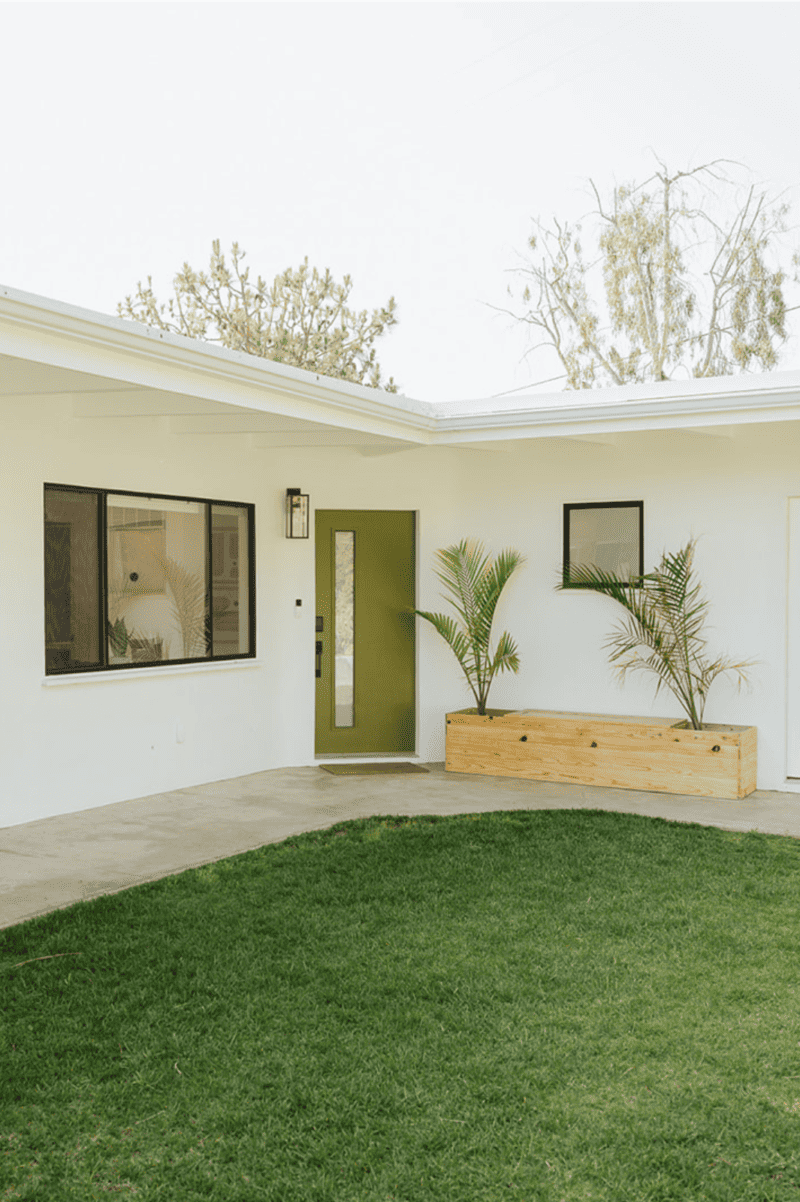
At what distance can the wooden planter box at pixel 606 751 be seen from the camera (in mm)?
7305

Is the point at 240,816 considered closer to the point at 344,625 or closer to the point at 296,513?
the point at 344,625

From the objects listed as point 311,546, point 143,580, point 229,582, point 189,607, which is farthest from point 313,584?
point 143,580

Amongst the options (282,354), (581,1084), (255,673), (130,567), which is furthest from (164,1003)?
(282,354)

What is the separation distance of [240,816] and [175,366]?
9.29 ft

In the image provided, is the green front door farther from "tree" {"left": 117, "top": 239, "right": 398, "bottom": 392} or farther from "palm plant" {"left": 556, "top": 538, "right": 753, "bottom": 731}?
"tree" {"left": 117, "top": 239, "right": 398, "bottom": 392}

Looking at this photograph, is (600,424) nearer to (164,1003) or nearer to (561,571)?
(561,571)

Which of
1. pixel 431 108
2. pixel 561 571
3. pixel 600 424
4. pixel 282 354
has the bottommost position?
pixel 561 571

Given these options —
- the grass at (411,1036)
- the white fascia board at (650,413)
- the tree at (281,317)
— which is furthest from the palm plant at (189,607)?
the tree at (281,317)

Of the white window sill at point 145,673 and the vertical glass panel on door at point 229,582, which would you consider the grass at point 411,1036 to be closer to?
the white window sill at point 145,673

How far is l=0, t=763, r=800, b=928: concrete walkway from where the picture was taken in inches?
207

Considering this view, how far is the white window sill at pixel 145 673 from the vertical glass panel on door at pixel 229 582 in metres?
0.12

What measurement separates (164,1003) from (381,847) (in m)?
2.29

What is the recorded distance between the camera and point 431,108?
2291 cm

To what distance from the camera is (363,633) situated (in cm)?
902
